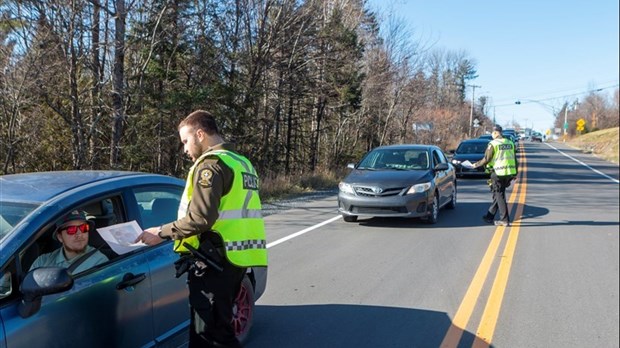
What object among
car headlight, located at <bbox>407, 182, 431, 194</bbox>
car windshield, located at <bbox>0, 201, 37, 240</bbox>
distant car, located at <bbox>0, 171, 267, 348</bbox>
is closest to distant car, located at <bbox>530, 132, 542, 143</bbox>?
car headlight, located at <bbox>407, 182, 431, 194</bbox>

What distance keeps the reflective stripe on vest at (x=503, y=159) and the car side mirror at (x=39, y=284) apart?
29.0 feet

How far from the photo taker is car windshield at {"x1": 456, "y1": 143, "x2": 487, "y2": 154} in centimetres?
2198

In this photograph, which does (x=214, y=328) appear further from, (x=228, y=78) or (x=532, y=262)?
(x=228, y=78)

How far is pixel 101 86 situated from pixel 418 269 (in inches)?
386

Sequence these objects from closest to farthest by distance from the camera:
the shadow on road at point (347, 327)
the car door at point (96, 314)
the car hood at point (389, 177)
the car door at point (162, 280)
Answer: the car door at point (96, 314) → the car door at point (162, 280) → the shadow on road at point (347, 327) → the car hood at point (389, 177)

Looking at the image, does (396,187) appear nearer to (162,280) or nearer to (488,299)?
(488,299)

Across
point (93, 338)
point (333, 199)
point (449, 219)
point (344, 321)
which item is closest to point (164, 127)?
point (333, 199)

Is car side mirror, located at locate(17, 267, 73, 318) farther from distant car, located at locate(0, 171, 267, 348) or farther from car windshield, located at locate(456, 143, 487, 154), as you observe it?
car windshield, located at locate(456, 143, 487, 154)

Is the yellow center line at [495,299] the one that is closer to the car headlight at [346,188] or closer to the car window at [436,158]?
the car window at [436,158]

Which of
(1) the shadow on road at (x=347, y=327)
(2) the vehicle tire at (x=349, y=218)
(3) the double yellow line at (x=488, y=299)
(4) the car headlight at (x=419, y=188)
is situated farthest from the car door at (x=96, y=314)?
(2) the vehicle tire at (x=349, y=218)

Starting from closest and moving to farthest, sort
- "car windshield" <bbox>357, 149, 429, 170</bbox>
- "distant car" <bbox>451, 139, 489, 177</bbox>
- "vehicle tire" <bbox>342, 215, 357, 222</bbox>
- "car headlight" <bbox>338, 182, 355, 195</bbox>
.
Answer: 1. "car headlight" <bbox>338, 182, 355, 195</bbox>
2. "vehicle tire" <bbox>342, 215, 357, 222</bbox>
3. "car windshield" <bbox>357, 149, 429, 170</bbox>
4. "distant car" <bbox>451, 139, 489, 177</bbox>

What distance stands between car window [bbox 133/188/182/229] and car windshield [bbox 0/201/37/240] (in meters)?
0.77

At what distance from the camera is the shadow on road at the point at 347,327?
425cm

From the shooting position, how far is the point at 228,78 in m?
16.9
